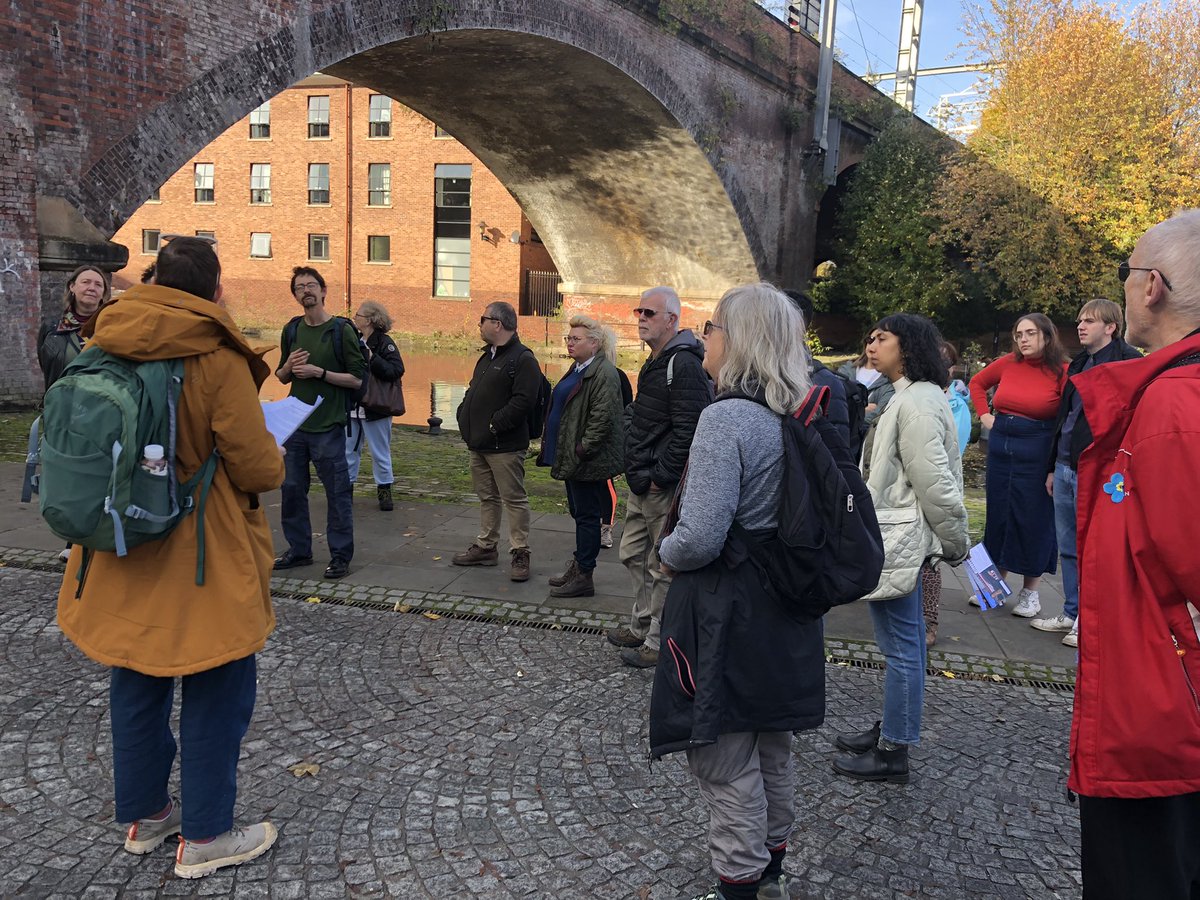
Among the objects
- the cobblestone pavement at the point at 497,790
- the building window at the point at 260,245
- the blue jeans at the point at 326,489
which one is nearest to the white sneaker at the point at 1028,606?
the cobblestone pavement at the point at 497,790

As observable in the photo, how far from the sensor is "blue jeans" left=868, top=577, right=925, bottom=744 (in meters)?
3.63

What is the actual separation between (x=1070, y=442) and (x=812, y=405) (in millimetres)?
3197

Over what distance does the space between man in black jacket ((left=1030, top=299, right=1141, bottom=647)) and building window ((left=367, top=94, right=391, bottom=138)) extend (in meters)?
30.7

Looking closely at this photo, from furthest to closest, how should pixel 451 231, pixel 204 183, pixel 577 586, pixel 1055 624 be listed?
pixel 204 183 → pixel 451 231 → pixel 577 586 → pixel 1055 624


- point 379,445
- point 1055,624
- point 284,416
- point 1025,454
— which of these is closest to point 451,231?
point 379,445

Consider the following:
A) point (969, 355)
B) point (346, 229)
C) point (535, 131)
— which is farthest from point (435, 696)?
point (346, 229)

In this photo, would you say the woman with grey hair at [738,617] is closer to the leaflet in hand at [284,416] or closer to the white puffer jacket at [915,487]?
the white puffer jacket at [915,487]

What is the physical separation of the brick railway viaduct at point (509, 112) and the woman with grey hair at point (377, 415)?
12.0 feet

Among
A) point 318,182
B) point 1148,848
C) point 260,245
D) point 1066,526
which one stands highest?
point 318,182

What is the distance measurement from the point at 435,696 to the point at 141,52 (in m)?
8.60

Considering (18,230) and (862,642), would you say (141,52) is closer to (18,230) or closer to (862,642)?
(18,230)

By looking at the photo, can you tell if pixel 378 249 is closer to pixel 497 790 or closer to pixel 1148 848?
pixel 497 790

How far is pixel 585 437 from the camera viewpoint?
548 cm

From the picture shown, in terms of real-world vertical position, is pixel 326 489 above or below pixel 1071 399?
below
